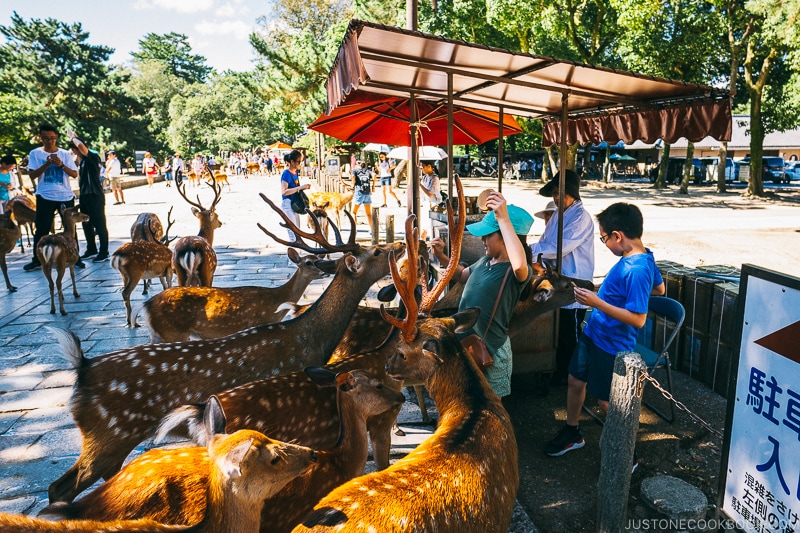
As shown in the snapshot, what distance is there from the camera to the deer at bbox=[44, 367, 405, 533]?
212 cm

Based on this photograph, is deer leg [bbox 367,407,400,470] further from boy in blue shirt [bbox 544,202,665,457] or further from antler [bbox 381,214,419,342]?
boy in blue shirt [bbox 544,202,665,457]

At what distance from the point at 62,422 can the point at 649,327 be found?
5.01 meters

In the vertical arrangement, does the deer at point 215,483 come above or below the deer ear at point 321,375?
below

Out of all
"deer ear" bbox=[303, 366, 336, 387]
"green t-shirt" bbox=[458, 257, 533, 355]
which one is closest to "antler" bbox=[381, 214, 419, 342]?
"deer ear" bbox=[303, 366, 336, 387]

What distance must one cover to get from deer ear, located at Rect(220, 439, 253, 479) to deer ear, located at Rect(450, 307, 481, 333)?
131cm

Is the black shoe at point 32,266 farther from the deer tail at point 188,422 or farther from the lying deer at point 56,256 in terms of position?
the deer tail at point 188,422

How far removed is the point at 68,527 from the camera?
1756mm

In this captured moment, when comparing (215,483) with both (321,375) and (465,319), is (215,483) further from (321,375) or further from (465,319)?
(465,319)

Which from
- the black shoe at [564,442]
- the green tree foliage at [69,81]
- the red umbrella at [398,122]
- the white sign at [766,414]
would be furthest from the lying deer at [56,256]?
the green tree foliage at [69,81]

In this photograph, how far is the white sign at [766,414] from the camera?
6.57 ft

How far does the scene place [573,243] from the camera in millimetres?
4277

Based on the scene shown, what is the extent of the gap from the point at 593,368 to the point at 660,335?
198 cm

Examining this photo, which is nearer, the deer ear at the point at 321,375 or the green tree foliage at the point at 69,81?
the deer ear at the point at 321,375

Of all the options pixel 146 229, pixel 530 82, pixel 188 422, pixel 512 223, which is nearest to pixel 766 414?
pixel 512 223
